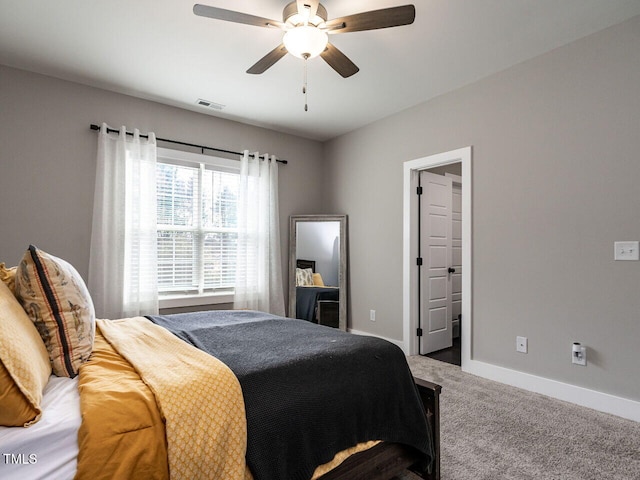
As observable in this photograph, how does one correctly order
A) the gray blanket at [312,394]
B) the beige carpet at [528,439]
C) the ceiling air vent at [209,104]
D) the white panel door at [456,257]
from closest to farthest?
1. the gray blanket at [312,394]
2. the beige carpet at [528,439]
3. the ceiling air vent at [209,104]
4. the white panel door at [456,257]

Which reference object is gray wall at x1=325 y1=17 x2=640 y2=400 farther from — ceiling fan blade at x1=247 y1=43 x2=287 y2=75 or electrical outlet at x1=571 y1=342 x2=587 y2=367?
ceiling fan blade at x1=247 y1=43 x2=287 y2=75

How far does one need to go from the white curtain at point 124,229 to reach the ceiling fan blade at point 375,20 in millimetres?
2408

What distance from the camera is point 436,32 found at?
8.46 ft

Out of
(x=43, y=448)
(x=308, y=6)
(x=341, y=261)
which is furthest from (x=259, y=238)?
(x=43, y=448)

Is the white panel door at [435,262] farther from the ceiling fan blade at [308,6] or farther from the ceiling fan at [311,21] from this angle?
the ceiling fan blade at [308,6]

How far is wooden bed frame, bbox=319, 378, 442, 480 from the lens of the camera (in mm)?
1477

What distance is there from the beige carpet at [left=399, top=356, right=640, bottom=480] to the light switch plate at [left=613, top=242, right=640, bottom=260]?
1076 millimetres

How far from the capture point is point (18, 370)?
1.05m

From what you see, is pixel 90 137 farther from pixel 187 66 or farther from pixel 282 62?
pixel 282 62

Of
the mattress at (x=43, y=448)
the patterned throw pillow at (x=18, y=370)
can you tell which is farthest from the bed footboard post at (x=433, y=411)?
the patterned throw pillow at (x=18, y=370)

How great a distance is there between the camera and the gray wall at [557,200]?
8.14 feet

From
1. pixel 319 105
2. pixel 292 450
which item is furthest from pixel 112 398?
pixel 319 105

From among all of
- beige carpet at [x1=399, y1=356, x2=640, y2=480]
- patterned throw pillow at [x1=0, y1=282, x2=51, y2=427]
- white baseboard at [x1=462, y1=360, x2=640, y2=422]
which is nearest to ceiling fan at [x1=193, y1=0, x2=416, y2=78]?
patterned throw pillow at [x1=0, y1=282, x2=51, y2=427]

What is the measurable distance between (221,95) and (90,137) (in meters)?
1.30
